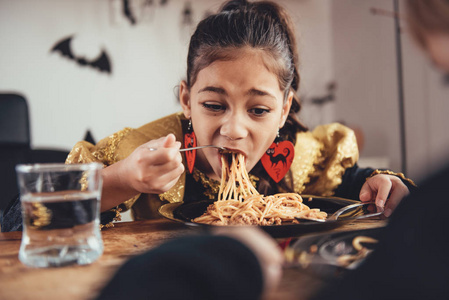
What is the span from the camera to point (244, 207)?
3.17 ft

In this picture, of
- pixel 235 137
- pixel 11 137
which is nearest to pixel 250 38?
pixel 235 137

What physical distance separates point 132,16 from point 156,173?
270cm

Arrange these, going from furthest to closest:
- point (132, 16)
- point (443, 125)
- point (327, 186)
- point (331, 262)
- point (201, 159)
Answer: point (132, 16), point (443, 125), point (327, 186), point (201, 159), point (331, 262)

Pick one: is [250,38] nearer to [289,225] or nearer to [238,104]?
[238,104]

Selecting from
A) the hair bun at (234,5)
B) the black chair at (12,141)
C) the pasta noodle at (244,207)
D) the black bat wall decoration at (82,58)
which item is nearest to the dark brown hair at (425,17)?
the pasta noodle at (244,207)

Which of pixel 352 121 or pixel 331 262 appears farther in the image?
pixel 352 121

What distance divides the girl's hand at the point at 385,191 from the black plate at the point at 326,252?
0.41 meters

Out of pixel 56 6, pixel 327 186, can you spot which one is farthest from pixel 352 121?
pixel 56 6

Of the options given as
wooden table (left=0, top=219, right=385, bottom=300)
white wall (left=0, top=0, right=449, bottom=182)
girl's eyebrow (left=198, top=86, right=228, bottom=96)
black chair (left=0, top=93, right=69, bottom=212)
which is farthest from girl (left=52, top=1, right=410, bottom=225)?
white wall (left=0, top=0, right=449, bottom=182)

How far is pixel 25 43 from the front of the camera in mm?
2914

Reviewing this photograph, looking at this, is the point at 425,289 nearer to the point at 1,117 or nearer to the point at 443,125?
the point at 1,117

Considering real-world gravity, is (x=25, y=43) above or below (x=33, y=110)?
above

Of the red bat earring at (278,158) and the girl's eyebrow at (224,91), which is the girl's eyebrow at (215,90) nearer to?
the girl's eyebrow at (224,91)

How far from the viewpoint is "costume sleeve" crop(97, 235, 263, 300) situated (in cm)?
35
